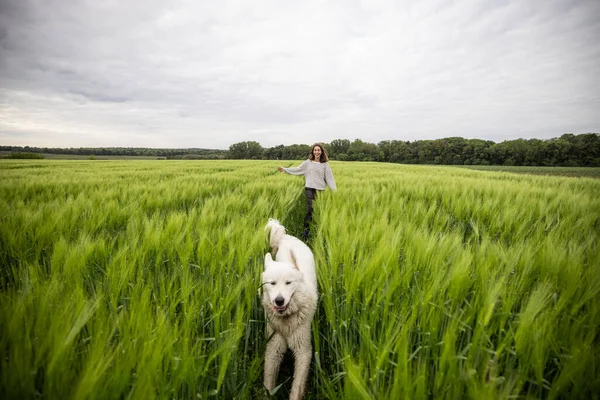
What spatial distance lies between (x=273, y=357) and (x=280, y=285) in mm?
423

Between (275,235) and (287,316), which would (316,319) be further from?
(275,235)

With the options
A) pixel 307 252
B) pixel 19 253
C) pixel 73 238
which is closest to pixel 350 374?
pixel 307 252

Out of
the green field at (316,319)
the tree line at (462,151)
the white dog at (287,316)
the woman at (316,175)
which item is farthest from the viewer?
the tree line at (462,151)

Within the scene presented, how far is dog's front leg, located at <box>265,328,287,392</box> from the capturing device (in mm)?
1403

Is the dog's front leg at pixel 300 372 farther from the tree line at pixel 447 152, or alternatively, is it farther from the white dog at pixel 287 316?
the tree line at pixel 447 152

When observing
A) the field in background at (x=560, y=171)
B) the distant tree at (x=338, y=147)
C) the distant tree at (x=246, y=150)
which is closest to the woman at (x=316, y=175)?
the field in background at (x=560, y=171)

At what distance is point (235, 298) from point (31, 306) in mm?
940

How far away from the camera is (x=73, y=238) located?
8.18 feet

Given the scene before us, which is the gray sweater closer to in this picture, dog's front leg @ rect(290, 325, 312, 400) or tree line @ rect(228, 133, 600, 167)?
dog's front leg @ rect(290, 325, 312, 400)

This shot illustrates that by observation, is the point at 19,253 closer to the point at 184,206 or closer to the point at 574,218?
the point at 184,206

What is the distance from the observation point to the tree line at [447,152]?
4872 centimetres

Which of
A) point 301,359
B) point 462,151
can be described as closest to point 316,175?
point 301,359

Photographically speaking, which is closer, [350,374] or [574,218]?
[350,374]

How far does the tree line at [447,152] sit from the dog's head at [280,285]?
42355 mm
